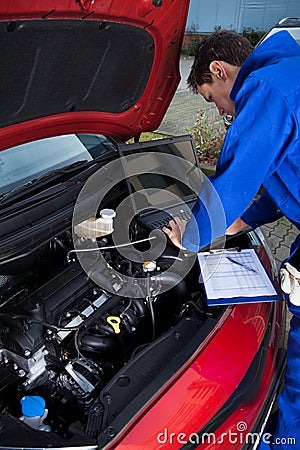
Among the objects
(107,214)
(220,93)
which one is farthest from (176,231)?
(220,93)

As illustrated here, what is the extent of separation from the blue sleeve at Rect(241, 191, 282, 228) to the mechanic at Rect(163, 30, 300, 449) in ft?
0.79

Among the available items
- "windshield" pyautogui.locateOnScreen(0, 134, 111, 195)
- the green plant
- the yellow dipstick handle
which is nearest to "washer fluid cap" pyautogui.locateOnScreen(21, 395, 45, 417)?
the yellow dipstick handle

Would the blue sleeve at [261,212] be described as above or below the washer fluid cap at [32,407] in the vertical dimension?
above

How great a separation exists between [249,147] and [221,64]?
0.45m

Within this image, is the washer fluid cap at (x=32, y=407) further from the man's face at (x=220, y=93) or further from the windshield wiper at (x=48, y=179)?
the man's face at (x=220, y=93)

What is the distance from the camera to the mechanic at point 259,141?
1.23 metres

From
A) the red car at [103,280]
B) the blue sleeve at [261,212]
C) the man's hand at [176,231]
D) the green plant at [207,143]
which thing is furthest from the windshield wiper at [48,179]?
the green plant at [207,143]

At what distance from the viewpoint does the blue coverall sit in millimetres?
1229

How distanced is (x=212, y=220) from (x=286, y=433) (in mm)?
924

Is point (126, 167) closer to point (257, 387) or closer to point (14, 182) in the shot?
point (14, 182)

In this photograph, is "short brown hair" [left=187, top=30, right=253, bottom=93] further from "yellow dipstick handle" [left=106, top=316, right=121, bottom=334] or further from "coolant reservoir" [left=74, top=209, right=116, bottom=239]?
"yellow dipstick handle" [left=106, top=316, right=121, bottom=334]

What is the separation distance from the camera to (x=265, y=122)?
1.23m

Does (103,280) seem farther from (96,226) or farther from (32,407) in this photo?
(32,407)

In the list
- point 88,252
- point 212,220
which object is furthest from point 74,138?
Result: point 212,220
